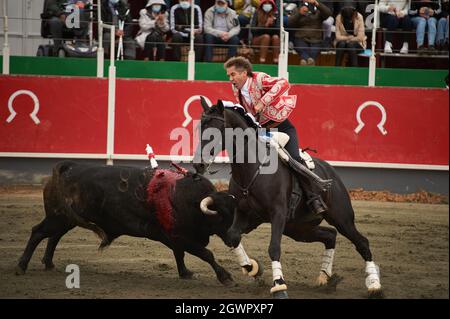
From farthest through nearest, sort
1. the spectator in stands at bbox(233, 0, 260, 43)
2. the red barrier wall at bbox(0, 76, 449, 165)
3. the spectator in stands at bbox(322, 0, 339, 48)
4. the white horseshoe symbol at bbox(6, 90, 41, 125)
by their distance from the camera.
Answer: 1. the spectator in stands at bbox(233, 0, 260, 43)
2. the spectator in stands at bbox(322, 0, 339, 48)
3. the red barrier wall at bbox(0, 76, 449, 165)
4. the white horseshoe symbol at bbox(6, 90, 41, 125)

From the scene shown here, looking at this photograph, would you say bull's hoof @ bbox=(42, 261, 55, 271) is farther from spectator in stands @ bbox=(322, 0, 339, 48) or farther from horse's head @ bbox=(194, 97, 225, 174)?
spectator in stands @ bbox=(322, 0, 339, 48)

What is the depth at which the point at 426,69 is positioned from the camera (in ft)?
48.0

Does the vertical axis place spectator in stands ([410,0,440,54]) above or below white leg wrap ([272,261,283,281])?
above

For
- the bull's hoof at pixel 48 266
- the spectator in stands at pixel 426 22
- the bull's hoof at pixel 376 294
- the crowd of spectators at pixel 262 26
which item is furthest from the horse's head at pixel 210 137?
the spectator in stands at pixel 426 22

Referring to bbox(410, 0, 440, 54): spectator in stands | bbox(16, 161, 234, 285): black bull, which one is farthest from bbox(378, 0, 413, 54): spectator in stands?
bbox(16, 161, 234, 285): black bull

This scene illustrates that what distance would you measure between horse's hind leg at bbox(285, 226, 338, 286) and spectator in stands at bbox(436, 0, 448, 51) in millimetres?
7463

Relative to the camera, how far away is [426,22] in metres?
14.3

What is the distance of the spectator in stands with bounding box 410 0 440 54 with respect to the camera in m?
14.2

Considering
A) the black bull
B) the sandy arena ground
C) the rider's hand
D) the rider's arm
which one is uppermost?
the rider's arm

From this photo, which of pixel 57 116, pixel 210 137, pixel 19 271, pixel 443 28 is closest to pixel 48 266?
pixel 19 271

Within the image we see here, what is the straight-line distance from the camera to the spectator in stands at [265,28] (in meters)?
14.0

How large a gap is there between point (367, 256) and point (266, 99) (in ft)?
5.21
